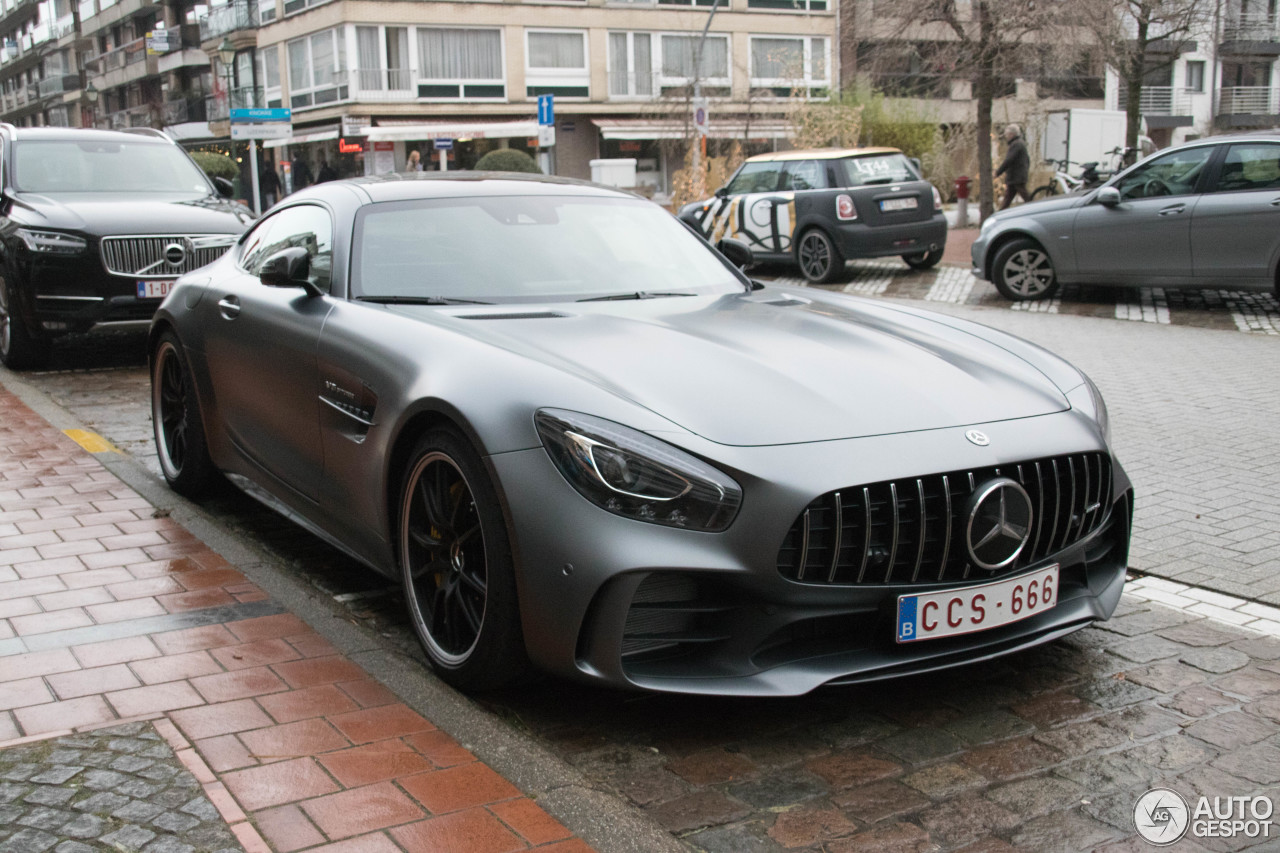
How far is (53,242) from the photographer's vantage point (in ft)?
30.6

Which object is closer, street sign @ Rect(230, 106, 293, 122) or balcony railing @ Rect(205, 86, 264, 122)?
street sign @ Rect(230, 106, 293, 122)

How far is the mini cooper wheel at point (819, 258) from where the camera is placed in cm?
1542

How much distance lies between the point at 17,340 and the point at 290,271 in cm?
634

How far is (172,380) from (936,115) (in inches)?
1531

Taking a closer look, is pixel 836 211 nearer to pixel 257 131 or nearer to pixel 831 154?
pixel 831 154

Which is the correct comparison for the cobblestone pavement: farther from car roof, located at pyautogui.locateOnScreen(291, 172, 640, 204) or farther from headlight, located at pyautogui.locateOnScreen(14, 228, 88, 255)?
headlight, located at pyautogui.locateOnScreen(14, 228, 88, 255)

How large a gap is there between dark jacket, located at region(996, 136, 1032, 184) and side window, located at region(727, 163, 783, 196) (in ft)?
18.6

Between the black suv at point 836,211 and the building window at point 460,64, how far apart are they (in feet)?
110

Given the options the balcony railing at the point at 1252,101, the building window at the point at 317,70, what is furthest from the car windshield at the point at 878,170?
the balcony railing at the point at 1252,101

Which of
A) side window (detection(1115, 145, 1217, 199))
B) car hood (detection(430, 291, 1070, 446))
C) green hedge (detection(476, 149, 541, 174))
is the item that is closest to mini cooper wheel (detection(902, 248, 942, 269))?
side window (detection(1115, 145, 1217, 199))

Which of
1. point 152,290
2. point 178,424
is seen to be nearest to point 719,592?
point 178,424

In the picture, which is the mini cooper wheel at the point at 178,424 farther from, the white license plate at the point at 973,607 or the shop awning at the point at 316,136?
the shop awning at the point at 316,136


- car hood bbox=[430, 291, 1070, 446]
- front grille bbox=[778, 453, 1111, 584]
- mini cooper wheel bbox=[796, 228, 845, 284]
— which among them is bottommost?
mini cooper wheel bbox=[796, 228, 845, 284]

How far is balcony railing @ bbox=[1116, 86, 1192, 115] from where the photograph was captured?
191 feet
